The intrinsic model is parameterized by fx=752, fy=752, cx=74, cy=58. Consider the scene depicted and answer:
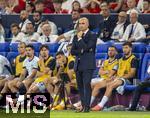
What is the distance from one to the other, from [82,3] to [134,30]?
11.3 feet

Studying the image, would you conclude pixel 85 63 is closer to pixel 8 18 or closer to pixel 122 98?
pixel 122 98

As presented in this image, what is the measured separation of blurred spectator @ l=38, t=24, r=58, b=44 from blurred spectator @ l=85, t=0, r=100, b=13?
1.86 meters

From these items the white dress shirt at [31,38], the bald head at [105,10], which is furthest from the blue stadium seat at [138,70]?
the white dress shirt at [31,38]

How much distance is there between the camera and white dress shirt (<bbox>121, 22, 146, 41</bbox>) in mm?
19344

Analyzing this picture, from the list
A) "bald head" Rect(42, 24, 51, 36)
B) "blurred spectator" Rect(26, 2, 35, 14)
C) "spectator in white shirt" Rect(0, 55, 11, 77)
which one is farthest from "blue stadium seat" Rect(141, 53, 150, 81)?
"blurred spectator" Rect(26, 2, 35, 14)

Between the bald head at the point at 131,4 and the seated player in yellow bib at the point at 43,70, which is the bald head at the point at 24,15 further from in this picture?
the bald head at the point at 131,4

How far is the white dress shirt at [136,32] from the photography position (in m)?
19.3

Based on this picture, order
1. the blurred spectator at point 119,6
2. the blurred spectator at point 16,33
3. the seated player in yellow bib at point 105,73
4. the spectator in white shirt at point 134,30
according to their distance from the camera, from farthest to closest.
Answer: the blurred spectator at point 119,6, the blurred spectator at point 16,33, the spectator in white shirt at point 134,30, the seated player in yellow bib at point 105,73

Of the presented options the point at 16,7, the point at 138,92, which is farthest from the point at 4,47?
the point at 138,92

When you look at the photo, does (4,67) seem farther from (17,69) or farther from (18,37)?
(18,37)

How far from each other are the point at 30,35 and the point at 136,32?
332cm

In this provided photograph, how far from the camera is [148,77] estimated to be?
18078mm

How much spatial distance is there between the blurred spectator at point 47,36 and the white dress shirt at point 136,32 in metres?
2.03

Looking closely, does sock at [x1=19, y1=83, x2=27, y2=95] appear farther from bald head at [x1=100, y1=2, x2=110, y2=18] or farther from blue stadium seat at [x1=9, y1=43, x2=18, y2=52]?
bald head at [x1=100, y1=2, x2=110, y2=18]
